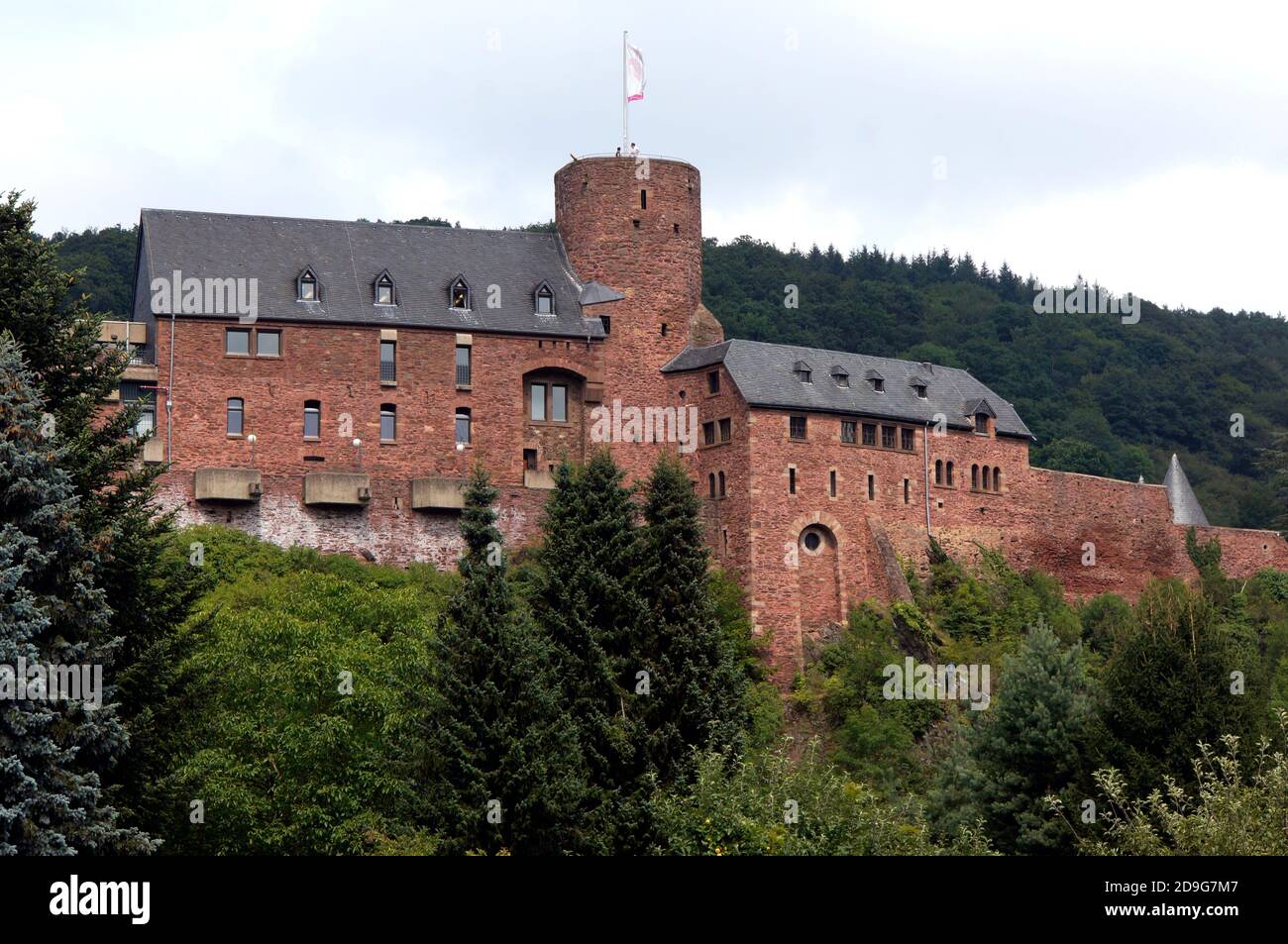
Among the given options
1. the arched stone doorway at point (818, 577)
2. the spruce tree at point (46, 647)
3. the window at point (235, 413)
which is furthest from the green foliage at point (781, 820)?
the window at point (235, 413)

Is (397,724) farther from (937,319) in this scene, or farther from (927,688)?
(937,319)

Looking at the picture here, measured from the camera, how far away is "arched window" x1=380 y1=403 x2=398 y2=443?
63094 millimetres

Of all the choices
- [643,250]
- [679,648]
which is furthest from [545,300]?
[679,648]

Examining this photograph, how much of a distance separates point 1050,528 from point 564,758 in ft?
97.8

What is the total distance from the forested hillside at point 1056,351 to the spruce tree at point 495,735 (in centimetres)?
5080

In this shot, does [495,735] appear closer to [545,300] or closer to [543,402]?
[543,402]

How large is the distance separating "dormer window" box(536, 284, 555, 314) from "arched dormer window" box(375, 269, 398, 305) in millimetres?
4244

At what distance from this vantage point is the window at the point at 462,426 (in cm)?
6384

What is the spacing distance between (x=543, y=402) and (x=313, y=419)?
6.88m

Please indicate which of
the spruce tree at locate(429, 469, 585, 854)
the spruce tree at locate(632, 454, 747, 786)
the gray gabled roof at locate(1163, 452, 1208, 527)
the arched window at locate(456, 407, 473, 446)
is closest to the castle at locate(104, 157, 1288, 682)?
the arched window at locate(456, 407, 473, 446)

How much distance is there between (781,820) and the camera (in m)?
37.1

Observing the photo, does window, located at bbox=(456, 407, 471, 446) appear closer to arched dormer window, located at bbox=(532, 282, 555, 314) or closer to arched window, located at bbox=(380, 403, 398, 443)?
arched window, located at bbox=(380, 403, 398, 443)

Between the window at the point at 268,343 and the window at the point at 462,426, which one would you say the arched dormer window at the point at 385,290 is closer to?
the window at the point at 268,343

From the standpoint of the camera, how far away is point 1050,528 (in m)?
68.7
